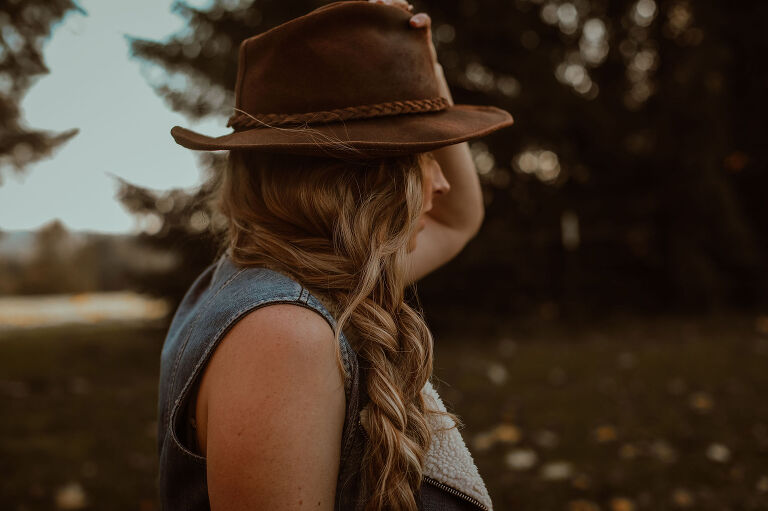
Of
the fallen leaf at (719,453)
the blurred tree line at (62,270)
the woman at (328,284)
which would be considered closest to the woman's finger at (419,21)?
the woman at (328,284)

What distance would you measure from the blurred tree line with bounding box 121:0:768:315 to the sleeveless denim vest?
215 inches

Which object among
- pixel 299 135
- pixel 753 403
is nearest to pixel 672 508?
pixel 753 403

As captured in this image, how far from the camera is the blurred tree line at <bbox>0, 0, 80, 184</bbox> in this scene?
2.47 meters

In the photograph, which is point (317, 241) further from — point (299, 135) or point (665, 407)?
point (665, 407)

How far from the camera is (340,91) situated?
1.36 meters

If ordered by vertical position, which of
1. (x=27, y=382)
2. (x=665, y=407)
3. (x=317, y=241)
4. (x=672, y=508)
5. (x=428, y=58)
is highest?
(x=428, y=58)

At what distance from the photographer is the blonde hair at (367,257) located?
126cm

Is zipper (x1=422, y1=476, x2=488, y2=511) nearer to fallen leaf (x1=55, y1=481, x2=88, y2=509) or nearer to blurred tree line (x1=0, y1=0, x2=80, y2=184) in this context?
blurred tree line (x1=0, y1=0, x2=80, y2=184)

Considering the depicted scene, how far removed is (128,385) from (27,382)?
3.42 ft

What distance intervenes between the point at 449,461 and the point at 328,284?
53cm

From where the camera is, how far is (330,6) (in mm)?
1348

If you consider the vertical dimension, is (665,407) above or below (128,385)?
above

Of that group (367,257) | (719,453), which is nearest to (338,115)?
(367,257)

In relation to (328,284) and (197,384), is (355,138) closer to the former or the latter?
(328,284)
